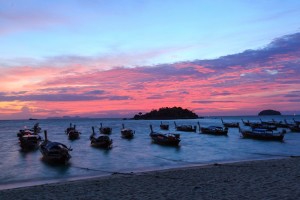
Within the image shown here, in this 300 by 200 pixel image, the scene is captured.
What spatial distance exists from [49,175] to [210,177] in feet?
54.2

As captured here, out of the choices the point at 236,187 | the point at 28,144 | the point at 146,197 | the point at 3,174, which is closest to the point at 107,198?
the point at 146,197

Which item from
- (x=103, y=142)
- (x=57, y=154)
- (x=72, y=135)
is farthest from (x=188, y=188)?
(x=72, y=135)

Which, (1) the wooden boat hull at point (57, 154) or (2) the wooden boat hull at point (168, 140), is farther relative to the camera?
(2) the wooden boat hull at point (168, 140)

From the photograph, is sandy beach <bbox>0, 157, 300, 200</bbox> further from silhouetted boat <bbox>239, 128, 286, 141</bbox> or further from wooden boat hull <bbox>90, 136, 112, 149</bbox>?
silhouetted boat <bbox>239, 128, 286, 141</bbox>

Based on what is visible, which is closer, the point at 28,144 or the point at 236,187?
the point at 236,187

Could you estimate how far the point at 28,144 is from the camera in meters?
63.4

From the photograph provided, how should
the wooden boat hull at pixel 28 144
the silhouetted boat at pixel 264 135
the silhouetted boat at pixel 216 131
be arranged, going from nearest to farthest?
the wooden boat hull at pixel 28 144
the silhouetted boat at pixel 264 135
the silhouetted boat at pixel 216 131

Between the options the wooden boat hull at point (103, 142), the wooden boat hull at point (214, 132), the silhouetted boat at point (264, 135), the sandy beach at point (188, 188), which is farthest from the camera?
the wooden boat hull at point (214, 132)

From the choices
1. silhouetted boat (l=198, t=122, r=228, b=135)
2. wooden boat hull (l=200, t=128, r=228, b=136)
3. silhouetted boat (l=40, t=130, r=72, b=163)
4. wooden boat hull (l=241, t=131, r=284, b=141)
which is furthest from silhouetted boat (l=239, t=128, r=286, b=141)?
silhouetted boat (l=40, t=130, r=72, b=163)

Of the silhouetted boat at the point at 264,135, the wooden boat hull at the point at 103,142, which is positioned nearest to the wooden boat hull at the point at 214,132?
the silhouetted boat at the point at 264,135

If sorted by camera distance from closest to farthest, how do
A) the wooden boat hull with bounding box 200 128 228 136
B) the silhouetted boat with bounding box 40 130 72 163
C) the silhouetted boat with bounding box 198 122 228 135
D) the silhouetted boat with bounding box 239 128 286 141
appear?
the silhouetted boat with bounding box 40 130 72 163 → the silhouetted boat with bounding box 239 128 286 141 → the wooden boat hull with bounding box 200 128 228 136 → the silhouetted boat with bounding box 198 122 228 135

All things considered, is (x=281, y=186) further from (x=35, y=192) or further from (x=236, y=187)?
(x=35, y=192)

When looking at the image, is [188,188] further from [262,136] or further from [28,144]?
[262,136]

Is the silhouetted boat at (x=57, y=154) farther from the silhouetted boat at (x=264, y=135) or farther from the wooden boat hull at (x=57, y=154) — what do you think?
the silhouetted boat at (x=264, y=135)
